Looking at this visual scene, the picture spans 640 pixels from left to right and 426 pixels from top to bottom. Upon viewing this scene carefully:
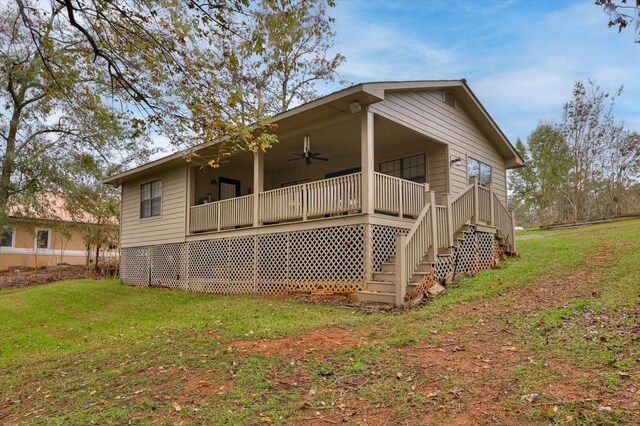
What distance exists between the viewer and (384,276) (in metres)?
9.58

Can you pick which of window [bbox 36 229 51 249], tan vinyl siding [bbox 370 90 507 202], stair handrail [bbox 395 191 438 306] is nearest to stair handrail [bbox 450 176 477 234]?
stair handrail [bbox 395 191 438 306]

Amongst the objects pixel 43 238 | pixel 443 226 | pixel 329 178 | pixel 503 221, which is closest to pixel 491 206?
pixel 503 221

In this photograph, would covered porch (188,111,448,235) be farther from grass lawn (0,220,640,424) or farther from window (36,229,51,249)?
window (36,229,51,249)

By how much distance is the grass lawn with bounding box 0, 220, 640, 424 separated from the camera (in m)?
4.09

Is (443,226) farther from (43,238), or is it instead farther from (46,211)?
(43,238)

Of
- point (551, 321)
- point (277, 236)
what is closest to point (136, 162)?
point (277, 236)

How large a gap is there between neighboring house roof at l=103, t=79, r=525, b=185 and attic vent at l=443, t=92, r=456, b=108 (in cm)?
14

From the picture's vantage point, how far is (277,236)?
12039mm

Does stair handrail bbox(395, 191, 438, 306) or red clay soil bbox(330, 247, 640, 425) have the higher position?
stair handrail bbox(395, 191, 438, 306)

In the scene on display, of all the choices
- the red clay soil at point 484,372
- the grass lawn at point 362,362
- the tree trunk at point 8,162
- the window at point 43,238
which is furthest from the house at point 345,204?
the window at point 43,238

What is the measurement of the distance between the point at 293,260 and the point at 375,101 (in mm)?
4394

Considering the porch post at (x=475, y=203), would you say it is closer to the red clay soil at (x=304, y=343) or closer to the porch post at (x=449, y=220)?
the porch post at (x=449, y=220)

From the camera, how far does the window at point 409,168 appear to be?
530 inches

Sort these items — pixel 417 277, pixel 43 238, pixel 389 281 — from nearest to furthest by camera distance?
pixel 417 277, pixel 389 281, pixel 43 238
